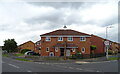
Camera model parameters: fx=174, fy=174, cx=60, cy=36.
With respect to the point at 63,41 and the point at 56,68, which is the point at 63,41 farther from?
the point at 56,68

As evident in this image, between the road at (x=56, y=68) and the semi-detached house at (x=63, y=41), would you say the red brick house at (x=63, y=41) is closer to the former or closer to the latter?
the semi-detached house at (x=63, y=41)

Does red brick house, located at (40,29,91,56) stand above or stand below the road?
above

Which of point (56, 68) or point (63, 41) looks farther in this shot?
point (63, 41)

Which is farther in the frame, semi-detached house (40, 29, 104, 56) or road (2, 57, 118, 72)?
semi-detached house (40, 29, 104, 56)

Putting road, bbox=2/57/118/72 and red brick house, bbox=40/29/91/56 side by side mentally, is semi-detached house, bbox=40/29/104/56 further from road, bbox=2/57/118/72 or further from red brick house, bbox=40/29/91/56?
road, bbox=2/57/118/72

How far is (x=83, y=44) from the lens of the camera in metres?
44.2

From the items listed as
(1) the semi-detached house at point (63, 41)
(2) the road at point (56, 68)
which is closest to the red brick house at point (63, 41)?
(1) the semi-detached house at point (63, 41)

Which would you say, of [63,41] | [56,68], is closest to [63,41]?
[63,41]

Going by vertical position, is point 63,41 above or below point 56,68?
above


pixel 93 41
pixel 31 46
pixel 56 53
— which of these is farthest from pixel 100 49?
pixel 31 46

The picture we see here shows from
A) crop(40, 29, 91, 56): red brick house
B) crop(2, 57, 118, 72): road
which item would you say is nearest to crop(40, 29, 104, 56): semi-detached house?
crop(40, 29, 91, 56): red brick house

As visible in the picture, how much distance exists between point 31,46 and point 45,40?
54.9m

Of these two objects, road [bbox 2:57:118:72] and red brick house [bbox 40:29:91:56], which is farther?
red brick house [bbox 40:29:91:56]

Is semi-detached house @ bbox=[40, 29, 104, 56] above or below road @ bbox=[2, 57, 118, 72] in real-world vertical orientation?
above
